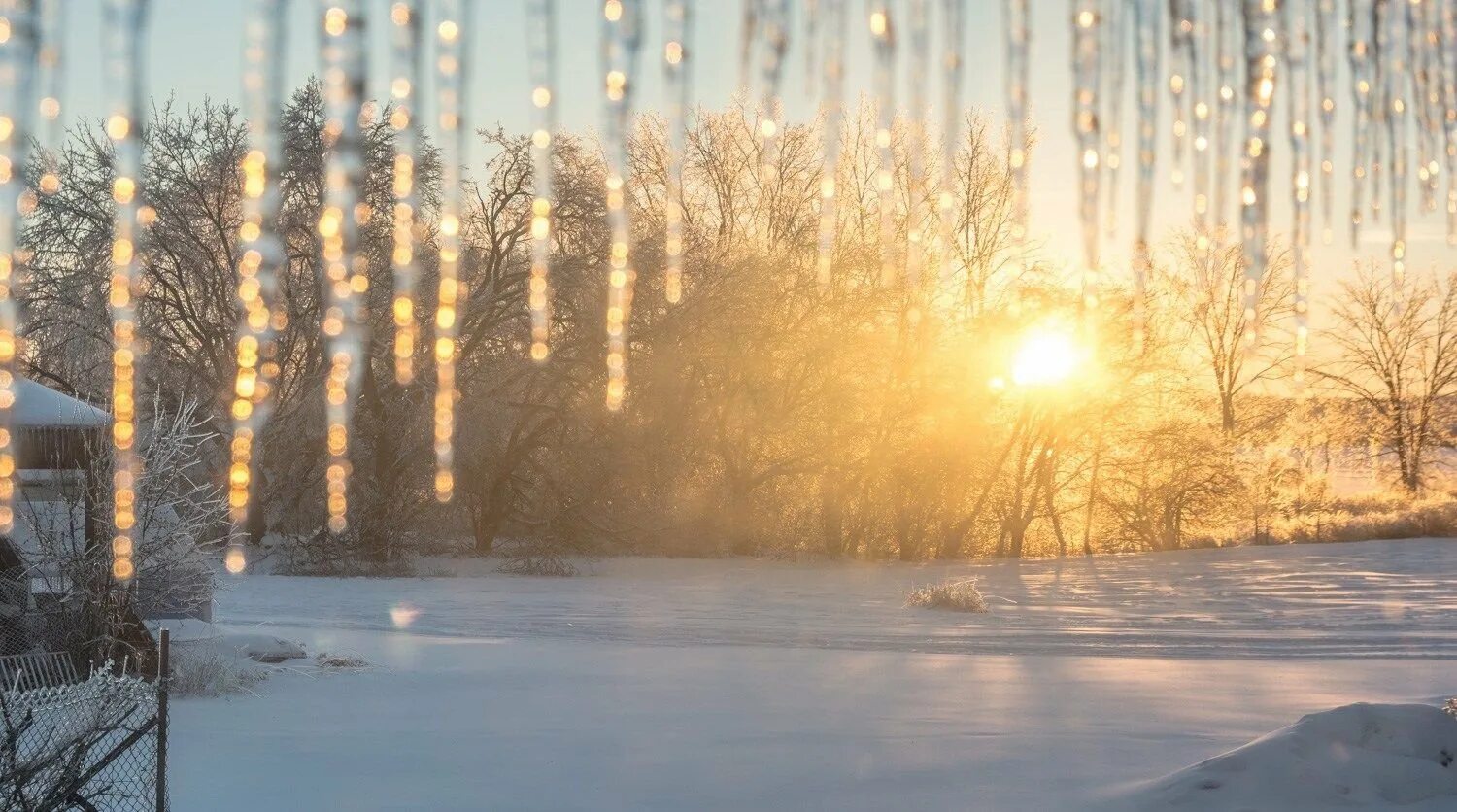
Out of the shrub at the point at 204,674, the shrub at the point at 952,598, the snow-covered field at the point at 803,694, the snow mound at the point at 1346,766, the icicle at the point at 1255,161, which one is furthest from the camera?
the shrub at the point at 952,598

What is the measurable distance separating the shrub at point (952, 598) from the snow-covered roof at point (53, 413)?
40.0 feet

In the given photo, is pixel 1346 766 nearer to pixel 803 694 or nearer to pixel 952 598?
pixel 803 694

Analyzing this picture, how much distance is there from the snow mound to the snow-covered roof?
9.66 m

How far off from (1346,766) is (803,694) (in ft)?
20.9

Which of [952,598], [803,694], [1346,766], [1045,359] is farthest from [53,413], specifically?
[1045,359]

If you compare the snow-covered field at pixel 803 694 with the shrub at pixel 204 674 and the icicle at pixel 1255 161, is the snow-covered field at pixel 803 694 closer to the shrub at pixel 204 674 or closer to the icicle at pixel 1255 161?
the shrub at pixel 204 674

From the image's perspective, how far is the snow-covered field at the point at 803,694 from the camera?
912 centimetres

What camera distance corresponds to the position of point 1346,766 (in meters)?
7.09

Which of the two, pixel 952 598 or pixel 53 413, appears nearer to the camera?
pixel 53 413

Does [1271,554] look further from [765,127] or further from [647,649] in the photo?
[765,127]

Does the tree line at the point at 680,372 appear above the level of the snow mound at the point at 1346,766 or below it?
above

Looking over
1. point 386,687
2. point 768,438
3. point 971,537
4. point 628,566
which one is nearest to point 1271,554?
point 971,537

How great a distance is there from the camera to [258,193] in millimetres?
1687

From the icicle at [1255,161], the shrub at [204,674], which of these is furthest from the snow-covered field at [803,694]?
the icicle at [1255,161]
